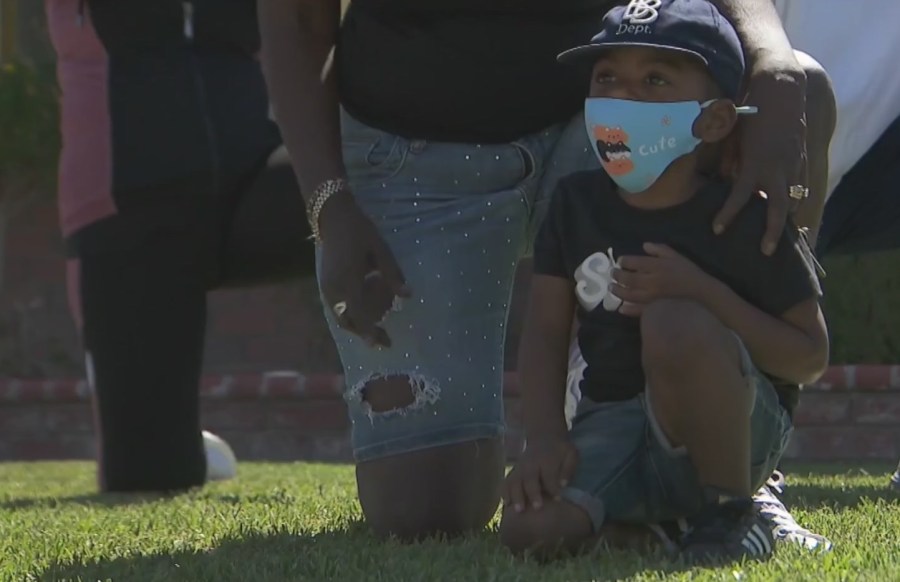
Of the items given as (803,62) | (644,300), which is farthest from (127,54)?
(644,300)

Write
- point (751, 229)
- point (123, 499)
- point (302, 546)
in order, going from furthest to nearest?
1. point (123, 499)
2. point (302, 546)
3. point (751, 229)

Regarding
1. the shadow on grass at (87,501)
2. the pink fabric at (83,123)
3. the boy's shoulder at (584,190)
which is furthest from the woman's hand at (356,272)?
the pink fabric at (83,123)

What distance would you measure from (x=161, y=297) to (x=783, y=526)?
7.06ft

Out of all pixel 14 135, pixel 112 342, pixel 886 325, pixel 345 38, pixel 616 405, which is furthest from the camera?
pixel 14 135

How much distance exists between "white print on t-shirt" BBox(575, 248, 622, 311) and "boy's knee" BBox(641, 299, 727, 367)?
151mm

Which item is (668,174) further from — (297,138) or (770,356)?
(297,138)

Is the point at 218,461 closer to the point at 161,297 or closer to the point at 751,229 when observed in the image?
the point at 161,297

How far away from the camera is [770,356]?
274cm

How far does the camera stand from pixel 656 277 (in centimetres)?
276

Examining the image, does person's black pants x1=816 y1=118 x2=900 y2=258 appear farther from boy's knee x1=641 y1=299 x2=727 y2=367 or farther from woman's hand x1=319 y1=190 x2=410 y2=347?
boy's knee x1=641 y1=299 x2=727 y2=367

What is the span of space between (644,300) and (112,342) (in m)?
2.20

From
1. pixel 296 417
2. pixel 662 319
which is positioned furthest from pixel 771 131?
pixel 296 417

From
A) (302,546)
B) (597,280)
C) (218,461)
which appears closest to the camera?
(597,280)

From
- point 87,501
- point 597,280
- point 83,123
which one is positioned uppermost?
point 597,280
